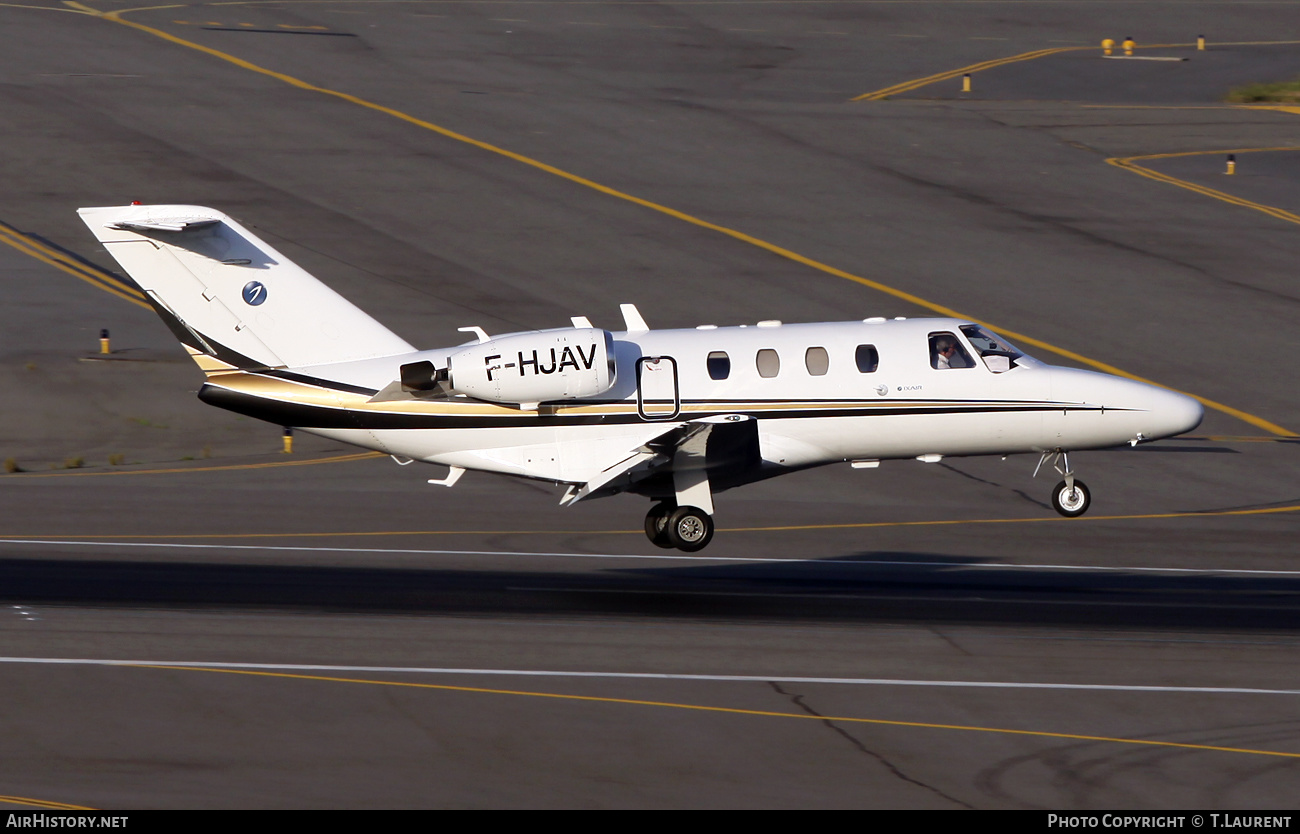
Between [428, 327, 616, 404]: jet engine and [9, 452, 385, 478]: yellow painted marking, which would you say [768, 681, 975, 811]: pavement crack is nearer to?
[428, 327, 616, 404]: jet engine

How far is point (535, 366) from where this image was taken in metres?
21.1

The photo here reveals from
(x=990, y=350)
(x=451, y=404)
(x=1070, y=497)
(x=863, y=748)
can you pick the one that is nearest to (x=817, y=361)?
(x=990, y=350)

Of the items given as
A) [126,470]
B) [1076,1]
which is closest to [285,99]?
[126,470]

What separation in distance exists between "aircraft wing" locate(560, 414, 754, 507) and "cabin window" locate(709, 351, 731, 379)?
0.55m

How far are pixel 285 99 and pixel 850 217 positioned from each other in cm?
1847

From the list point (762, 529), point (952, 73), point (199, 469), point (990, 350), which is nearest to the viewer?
point (990, 350)

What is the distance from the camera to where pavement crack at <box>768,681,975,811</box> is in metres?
13.9

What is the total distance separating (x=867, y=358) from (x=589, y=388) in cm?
378

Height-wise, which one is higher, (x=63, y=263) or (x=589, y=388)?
(x=63, y=263)

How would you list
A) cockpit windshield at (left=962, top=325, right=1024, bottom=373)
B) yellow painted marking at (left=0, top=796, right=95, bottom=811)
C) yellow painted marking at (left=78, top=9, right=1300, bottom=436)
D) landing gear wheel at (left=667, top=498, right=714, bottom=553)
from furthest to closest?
1. yellow painted marking at (left=78, top=9, right=1300, bottom=436)
2. cockpit windshield at (left=962, top=325, right=1024, bottom=373)
3. landing gear wheel at (left=667, top=498, right=714, bottom=553)
4. yellow painted marking at (left=0, top=796, right=95, bottom=811)

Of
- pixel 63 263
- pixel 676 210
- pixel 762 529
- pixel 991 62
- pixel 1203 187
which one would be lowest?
pixel 762 529

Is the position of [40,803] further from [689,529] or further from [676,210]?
[676,210]

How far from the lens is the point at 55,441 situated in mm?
32562

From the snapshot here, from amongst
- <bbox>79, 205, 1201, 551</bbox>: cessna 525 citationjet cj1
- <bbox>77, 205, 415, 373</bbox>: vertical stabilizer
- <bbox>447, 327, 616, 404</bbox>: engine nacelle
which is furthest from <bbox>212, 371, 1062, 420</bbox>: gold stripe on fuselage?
<bbox>447, 327, 616, 404</bbox>: engine nacelle
